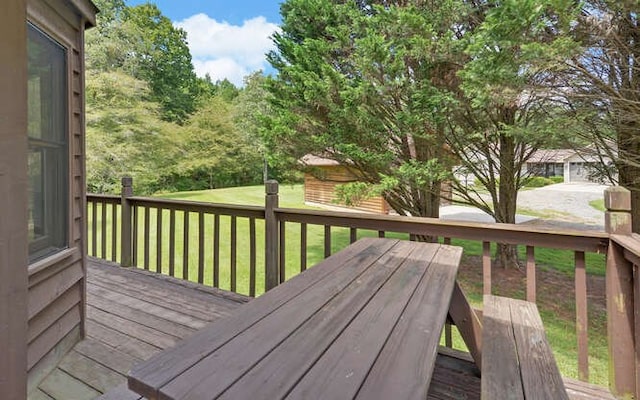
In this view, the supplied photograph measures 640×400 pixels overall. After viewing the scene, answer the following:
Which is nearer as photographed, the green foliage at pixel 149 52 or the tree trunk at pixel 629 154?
the tree trunk at pixel 629 154

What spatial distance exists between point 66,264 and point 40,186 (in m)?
0.51

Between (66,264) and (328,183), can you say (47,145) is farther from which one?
(328,183)

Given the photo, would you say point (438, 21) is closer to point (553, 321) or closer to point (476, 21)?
point (476, 21)

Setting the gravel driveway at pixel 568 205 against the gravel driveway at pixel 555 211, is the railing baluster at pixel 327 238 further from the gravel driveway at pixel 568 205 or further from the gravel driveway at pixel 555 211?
the gravel driveway at pixel 568 205

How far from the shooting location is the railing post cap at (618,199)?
174 centimetres

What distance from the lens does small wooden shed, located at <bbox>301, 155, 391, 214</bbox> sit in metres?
6.22

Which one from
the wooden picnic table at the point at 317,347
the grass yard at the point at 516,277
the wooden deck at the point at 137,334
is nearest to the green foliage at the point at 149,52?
the grass yard at the point at 516,277

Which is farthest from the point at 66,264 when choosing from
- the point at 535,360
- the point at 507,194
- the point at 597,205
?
the point at 597,205

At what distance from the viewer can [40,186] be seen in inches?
72.3

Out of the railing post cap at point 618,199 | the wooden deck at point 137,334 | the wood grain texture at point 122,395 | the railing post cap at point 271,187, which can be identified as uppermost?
the railing post cap at point 271,187

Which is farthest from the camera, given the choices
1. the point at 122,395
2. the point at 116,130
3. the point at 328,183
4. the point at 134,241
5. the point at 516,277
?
the point at 116,130

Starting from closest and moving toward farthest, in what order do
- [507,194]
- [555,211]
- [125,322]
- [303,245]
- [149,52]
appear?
[125,322] → [303,245] → [507,194] → [555,211] → [149,52]

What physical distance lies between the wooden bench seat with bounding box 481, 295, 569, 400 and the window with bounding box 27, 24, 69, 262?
2.12 m

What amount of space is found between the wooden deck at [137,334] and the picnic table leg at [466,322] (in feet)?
0.75
